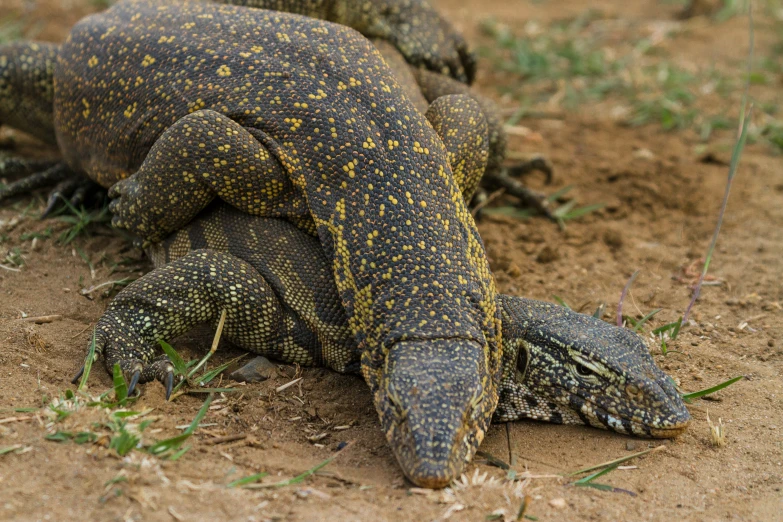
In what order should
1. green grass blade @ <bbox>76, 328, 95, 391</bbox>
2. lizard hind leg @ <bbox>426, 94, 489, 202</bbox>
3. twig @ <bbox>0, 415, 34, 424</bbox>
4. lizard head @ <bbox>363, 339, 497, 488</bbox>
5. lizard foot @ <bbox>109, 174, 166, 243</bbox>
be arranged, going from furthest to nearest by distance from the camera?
lizard hind leg @ <bbox>426, 94, 489, 202</bbox> → lizard foot @ <bbox>109, 174, 166, 243</bbox> → green grass blade @ <bbox>76, 328, 95, 391</bbox> → twig @ <bbox>0, 415, 34, 424</bbox> → lizard head @ <bbox>363, 339, 497, 488</bbox>

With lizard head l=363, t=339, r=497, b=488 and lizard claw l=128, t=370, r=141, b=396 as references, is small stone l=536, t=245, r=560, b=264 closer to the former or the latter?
lizard head l=363, t=339, r=497, b=488

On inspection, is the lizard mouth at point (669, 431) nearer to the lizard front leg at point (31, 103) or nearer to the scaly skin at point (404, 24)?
the scaly skin at point (404, 24)

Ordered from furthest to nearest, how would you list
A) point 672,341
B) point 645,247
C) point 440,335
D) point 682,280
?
point 645,247 < point 682,280 < point 672,341 < point 440,335

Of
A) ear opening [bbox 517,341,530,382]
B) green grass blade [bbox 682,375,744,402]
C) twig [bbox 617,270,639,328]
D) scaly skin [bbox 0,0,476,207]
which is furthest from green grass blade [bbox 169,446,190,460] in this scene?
scaly skin [bbox 0,0,476,207]

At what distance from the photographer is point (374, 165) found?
5277 mm

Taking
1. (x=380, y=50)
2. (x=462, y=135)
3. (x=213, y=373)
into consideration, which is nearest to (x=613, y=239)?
(x=462, y=135)

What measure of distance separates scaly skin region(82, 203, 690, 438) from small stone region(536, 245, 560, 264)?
5.60 ft

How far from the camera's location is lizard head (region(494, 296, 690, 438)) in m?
4.97

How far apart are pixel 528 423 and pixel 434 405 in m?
1.08

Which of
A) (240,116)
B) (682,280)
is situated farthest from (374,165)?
(682,280)

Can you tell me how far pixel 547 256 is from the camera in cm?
727

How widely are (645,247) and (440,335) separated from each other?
3.38 m

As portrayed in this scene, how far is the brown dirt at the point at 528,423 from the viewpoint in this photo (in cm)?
425

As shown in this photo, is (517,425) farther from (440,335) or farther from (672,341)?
(672,341)
